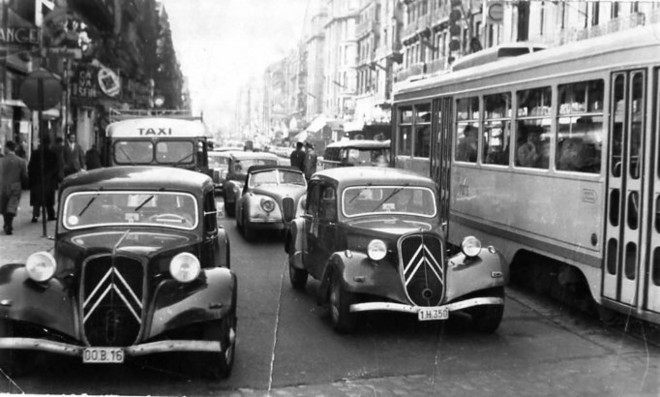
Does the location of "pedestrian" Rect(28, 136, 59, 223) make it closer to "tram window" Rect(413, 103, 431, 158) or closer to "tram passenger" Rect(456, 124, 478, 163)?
"tram window" Rect(413, 103, 431, 158)

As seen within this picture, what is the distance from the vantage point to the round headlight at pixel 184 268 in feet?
20.3

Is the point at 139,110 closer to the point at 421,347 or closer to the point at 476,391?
the point at 421,347

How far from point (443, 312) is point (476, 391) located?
160 centimetres

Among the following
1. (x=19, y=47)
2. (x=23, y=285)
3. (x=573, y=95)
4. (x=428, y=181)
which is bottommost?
(x=23, y=285)

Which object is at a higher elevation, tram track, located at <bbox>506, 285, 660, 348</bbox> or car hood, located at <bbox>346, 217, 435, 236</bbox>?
car hood, located at <bbox>346, 217, 435, 236</bbox>

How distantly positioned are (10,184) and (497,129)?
28.7ft

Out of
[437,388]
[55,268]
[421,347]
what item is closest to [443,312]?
[421,347]

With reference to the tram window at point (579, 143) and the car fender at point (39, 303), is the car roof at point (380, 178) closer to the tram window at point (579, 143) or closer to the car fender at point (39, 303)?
the tram window at point (579, 143)

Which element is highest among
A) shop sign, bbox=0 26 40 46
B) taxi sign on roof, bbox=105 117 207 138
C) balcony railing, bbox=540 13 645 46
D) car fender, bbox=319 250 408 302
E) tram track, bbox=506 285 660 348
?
balcony railing, bbox=540 13 645 46

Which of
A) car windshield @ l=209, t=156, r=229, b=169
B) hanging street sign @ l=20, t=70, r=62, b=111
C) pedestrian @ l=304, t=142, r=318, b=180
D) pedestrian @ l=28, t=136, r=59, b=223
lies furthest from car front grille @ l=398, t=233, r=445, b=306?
car windshield @ l=209, t=156, r=229, b=169

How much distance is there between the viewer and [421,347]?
24.6 feet

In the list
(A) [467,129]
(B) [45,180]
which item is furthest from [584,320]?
(B) [45,180]

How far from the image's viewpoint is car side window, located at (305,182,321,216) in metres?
9.83

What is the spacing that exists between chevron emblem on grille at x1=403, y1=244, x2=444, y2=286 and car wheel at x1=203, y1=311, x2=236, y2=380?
6.97 ft
